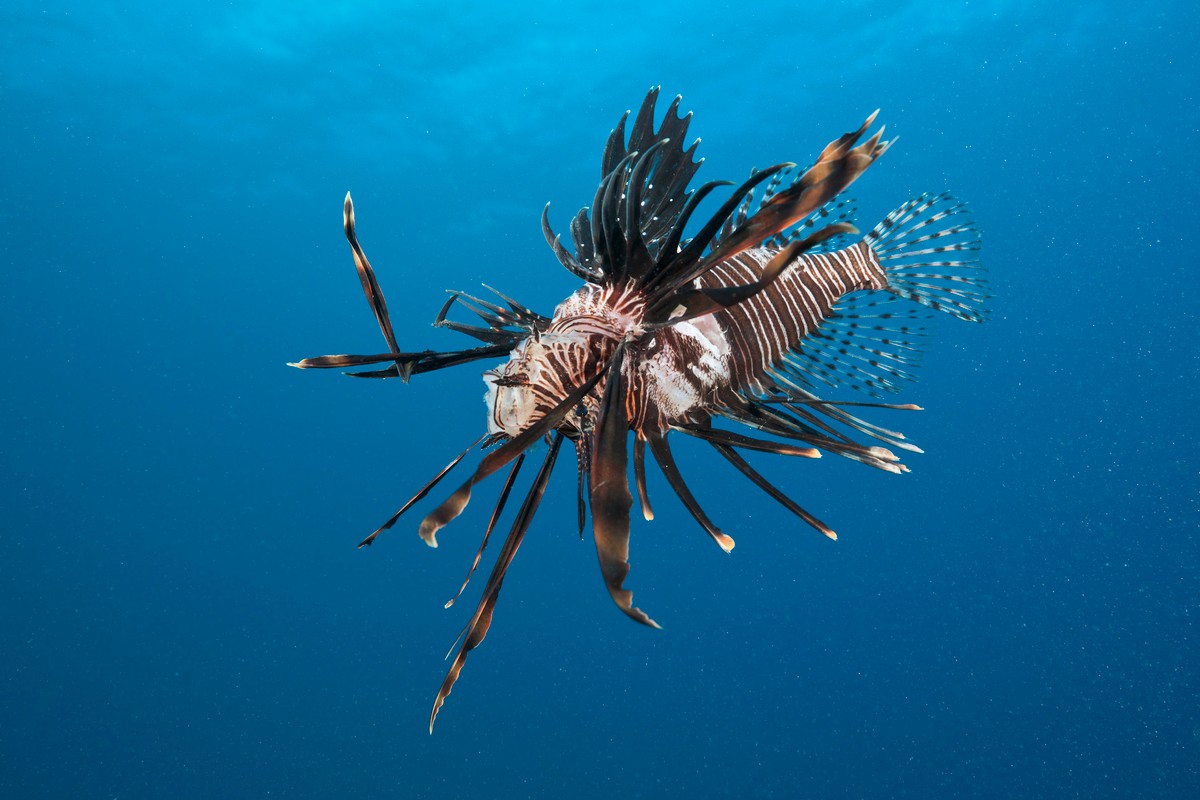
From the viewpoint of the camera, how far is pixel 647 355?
214cm

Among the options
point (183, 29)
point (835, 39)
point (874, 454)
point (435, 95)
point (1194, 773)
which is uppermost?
point (183, 29)

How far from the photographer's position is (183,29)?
18625 mm

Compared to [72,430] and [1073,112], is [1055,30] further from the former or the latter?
[72,430]

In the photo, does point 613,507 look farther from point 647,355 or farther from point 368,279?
point 368,279

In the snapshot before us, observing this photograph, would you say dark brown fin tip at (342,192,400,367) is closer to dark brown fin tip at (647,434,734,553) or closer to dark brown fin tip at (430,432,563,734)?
dark brown fin tip at (430,432,563,734)

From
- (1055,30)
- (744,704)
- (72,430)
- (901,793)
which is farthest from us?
(72,430)

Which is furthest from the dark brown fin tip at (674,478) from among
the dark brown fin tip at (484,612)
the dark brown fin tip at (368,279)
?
the dark brown fin tip at (368,279)

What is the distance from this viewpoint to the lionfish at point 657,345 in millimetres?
1516

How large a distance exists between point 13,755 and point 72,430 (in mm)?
19637

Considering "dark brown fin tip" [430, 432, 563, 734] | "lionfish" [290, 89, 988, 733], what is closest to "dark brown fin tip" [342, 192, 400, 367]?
"lionfish" [290, 89, 988, 733]

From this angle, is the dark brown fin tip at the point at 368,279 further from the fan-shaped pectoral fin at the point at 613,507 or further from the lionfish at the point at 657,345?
the fan-shaped pectoral fin at the point at 613,507

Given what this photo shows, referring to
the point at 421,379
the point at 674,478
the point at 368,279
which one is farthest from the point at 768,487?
the point at 421,379

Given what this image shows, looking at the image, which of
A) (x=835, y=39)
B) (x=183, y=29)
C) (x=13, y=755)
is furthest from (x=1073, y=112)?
(x=13, y=755)

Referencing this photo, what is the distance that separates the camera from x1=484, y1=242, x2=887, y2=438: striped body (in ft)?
6.69
